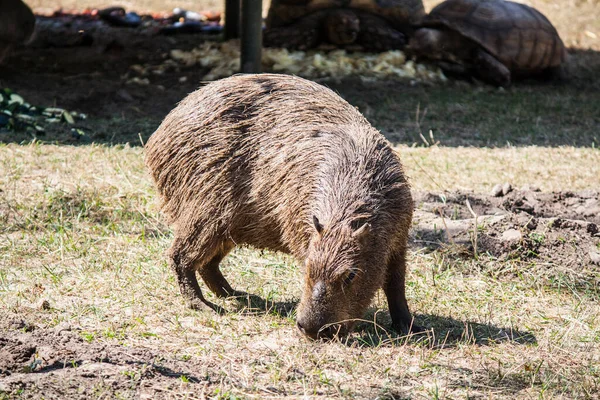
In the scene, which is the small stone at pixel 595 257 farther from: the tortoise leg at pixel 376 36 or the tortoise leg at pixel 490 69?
the tortoise leg at pixel 376 36

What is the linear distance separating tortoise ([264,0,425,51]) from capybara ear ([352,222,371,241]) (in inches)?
284

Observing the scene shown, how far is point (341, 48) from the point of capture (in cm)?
1060

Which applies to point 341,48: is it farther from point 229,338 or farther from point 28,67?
point 229,338

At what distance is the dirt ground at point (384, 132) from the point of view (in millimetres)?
3193

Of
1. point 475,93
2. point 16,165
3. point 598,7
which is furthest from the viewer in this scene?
point 598,7

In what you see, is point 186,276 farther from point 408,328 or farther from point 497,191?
point 497,191

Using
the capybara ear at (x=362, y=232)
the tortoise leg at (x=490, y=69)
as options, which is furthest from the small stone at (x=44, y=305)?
the tortoise leg at (x=490, y=69)

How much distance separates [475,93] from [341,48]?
198cm

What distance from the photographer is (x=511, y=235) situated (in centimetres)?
495

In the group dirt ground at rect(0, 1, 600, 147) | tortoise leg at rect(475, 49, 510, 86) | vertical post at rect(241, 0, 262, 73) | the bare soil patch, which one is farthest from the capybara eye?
tortoise leg at rect(475, 49, 510, 86)

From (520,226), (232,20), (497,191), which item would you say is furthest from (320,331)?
(232,20)

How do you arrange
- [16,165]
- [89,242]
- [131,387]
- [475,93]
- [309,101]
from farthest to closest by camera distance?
[475,93], [16,165], [89,242], [309,101], [131,387]

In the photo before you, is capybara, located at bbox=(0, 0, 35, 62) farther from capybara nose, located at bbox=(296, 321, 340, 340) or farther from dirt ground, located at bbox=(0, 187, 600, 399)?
capybara nose, located at bbox=(296, 321, 340, 340)

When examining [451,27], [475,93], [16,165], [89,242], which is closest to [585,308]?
[89,242]
